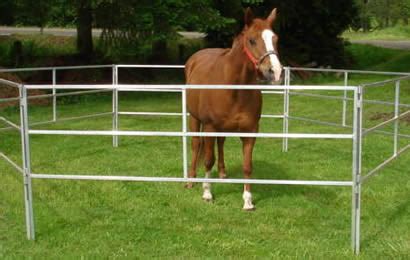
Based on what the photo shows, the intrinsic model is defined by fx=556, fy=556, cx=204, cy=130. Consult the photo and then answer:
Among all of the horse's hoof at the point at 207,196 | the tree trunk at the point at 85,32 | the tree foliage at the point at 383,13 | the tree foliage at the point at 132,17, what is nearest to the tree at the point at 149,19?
the tree foliage at the point at 132,17

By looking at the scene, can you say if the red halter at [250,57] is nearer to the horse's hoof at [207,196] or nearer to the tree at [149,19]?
the horse's hoof at [207,196]

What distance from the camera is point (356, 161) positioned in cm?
457

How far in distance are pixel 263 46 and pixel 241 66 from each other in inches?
27.1

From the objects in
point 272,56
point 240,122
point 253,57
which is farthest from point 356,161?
point 240,122

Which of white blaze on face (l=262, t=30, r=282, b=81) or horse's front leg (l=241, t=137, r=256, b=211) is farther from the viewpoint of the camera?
horse's front leg (l=241, t=137, r=256, b=211)

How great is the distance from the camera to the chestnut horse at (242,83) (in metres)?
5.38

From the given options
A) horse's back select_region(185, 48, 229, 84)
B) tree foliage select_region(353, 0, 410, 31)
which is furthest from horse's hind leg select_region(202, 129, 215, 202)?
tree foliage select_region(353, 0, 410, 31)

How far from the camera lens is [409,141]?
9.93 meters

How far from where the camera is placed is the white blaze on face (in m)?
5.12

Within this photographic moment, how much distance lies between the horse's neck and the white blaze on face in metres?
0.57

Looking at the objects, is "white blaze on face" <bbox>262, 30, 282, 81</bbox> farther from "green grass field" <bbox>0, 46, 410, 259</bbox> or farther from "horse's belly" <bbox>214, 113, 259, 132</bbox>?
"green grass field" <bbox>0, 46, 410, 259</bbox>

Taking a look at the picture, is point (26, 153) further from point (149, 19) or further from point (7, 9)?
point (7, 9)

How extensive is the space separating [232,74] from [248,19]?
2.29ft

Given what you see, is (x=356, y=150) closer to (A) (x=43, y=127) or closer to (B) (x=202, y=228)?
(B) (x=202, y=228)
